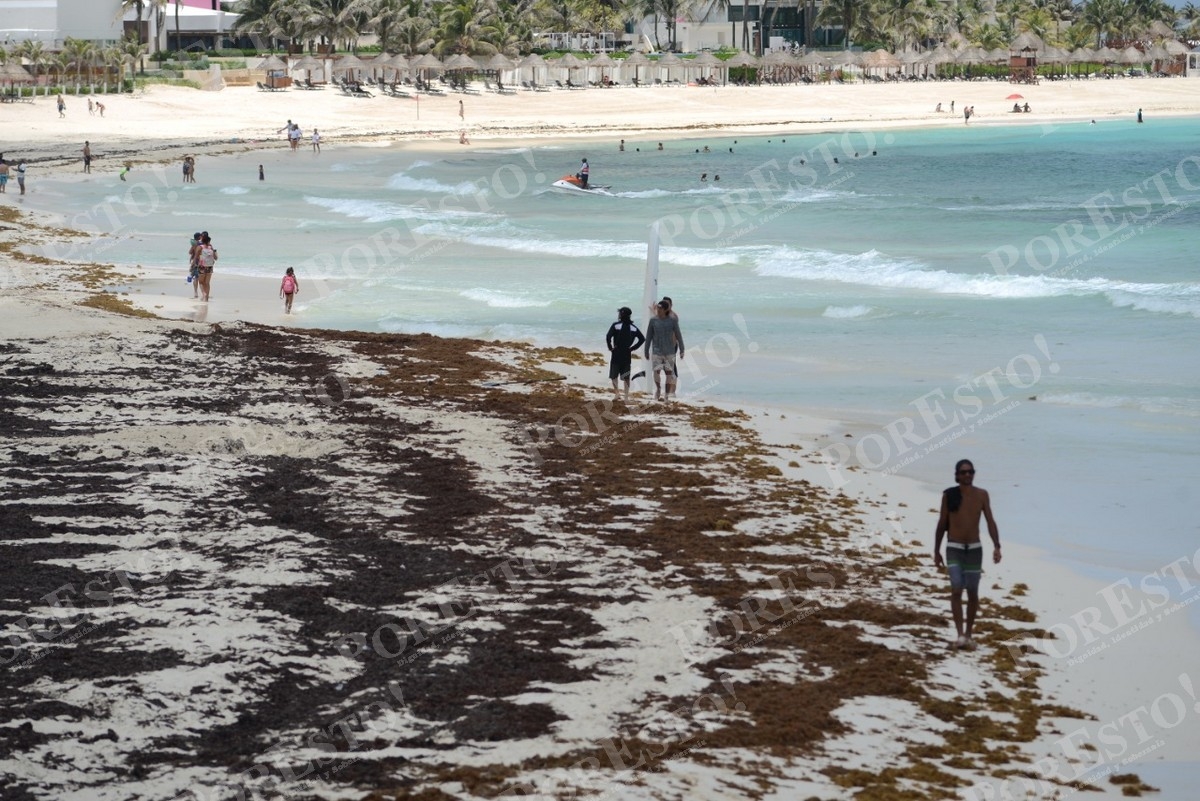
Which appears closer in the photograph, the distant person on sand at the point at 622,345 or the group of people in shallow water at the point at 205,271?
the distant person on sand at the point at 622,345

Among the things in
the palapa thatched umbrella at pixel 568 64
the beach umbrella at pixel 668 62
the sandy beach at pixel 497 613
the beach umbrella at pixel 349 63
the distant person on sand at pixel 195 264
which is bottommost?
the sandy beach at pixel 497 613

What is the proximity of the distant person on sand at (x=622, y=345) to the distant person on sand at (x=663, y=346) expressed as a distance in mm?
197

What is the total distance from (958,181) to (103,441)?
5225 centimetres

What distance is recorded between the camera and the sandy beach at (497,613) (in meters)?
7.93

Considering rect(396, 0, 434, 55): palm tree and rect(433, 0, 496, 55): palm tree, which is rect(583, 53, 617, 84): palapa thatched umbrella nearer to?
rect(433, 0, 496, 55): palm tree

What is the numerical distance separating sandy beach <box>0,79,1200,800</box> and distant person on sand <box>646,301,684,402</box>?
45 centimetres

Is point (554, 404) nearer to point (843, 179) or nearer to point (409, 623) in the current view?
point (409, 623)

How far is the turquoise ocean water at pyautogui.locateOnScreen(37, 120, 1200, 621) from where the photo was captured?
602 inches

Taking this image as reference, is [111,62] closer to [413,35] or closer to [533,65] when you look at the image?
[413,35]

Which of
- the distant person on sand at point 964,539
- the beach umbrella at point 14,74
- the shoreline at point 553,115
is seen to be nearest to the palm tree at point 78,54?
the beach umbrella at point 14,74

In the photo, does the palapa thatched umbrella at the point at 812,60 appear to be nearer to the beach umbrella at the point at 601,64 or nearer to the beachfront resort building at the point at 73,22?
the beach umbrella at the point at 601,64

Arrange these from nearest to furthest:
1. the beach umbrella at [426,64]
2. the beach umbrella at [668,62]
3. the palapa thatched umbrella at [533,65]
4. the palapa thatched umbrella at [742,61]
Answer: the beach umbrella at [426,64] → the palapa thatched umbrella at [533,65] → the beach umbrella at [668,62] → the palapa thatched umbrella at [742,61]

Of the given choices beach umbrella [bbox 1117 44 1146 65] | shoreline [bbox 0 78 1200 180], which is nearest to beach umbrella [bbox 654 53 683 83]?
shoreline [bbox 0 78 1200 180]

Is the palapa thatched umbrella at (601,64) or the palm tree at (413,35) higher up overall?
the palm tree at (413,35)
